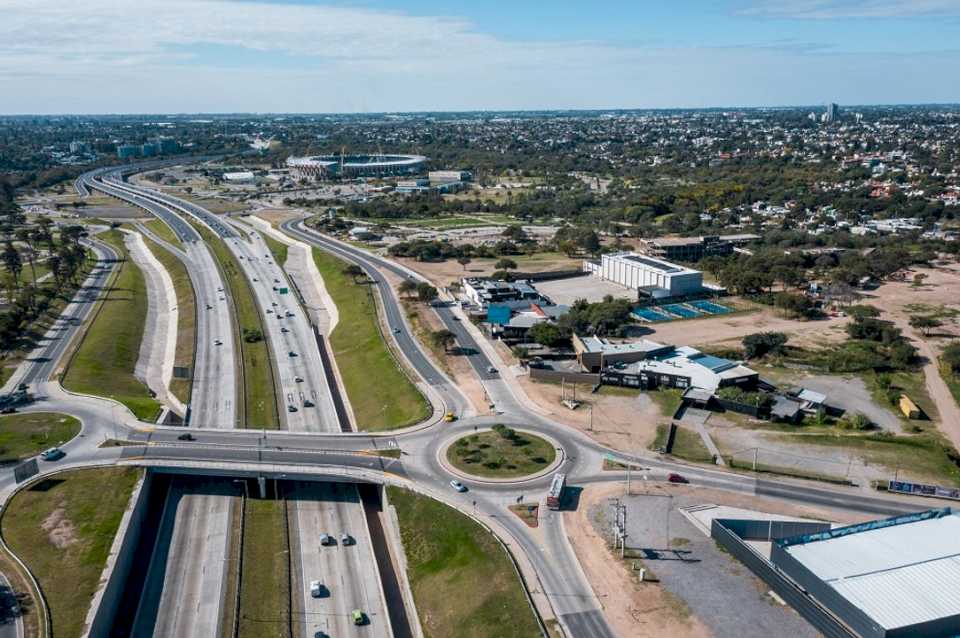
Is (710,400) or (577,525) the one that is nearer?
(577,525)

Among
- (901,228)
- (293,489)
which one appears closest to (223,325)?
(293,489)

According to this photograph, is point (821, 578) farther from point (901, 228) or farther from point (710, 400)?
point (901, 228)

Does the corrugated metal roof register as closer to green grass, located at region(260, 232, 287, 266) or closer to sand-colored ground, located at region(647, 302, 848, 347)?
sand-colored ground, located at region(647, 302, 848, 347)

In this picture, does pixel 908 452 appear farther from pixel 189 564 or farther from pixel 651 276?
pixel 189 564

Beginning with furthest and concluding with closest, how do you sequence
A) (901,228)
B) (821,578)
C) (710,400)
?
(901,228) < (710,400) < (821,578)

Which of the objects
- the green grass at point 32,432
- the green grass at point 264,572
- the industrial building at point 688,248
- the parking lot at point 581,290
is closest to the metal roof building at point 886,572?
the green grass at point 264,572

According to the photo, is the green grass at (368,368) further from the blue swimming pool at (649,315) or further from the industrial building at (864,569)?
the blue swimming pool at (649,315)

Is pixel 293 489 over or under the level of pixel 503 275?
under
